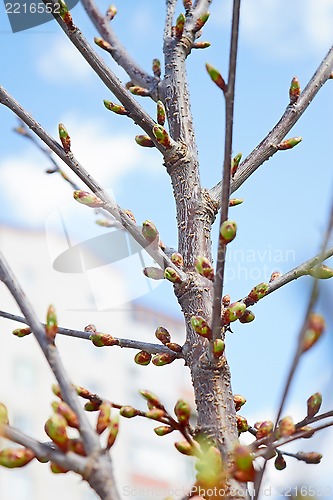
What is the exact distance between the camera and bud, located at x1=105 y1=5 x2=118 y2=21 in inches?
91.0

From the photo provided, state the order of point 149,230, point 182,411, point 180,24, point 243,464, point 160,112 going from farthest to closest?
1. point 180,24
2. point 160,112
3. point 149,230
4. point 182,411
5. point 243,464

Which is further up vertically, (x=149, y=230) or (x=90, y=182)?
(x=90, y=182)

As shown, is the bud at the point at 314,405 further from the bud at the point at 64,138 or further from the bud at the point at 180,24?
the bud at the point at 180,24

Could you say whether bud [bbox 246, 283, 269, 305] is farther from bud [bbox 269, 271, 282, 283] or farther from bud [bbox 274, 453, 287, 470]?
bud [bbox 274, 453, 287, 470]

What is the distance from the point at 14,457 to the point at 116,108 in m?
1.12

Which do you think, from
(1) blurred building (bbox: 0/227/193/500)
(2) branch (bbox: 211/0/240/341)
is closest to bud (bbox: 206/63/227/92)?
(2) branch (bbox: 211/0/240/341)

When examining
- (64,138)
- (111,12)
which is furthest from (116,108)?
(111,12)

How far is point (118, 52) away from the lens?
2.23 metres

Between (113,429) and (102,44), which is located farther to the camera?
(102,44)

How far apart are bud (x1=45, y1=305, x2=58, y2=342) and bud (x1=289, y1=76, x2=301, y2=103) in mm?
1145

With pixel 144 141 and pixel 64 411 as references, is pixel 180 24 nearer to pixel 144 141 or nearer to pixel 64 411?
pixel 144 141

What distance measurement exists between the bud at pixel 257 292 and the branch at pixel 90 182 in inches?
7.1

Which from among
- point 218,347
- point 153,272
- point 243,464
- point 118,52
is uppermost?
point 118,52

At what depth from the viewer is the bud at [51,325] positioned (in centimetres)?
104
